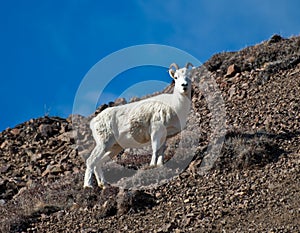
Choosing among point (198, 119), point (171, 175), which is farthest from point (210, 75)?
point (171, 175)

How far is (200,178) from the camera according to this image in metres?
16.3

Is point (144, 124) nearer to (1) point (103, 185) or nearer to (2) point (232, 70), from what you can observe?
(1) point (103, 185)

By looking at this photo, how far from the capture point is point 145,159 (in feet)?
61.2

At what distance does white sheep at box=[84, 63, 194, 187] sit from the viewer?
56.5ft

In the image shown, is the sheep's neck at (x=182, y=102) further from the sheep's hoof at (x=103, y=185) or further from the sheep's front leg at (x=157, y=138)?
the sheep's hoof at (x=103, y=185)

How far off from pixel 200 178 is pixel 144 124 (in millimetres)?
2121

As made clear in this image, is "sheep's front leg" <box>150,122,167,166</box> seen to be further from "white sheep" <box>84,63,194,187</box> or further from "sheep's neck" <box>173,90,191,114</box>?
"sheep's neck" <box>173,90,191,114</box>

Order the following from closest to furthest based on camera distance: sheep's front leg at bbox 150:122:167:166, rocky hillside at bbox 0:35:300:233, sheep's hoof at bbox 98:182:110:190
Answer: rocky hillside at bbox 0:35:300:233 < sheep's hoof at bbox 98:182:110:190 < sheep's front leg at bbox 150:122:167:166

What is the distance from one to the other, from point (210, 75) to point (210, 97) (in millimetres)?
2299

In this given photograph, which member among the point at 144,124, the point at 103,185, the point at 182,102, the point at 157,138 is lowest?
the point at 103,185

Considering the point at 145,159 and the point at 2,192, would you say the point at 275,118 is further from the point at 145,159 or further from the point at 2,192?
the point at 2,192

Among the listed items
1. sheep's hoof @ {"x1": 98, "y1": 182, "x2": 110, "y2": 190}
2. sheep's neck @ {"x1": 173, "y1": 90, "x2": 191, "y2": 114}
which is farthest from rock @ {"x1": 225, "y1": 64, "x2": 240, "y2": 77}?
sheep's hoof @ {"x1": 98, "y1": 182, "x2": 110, "y2": 190}

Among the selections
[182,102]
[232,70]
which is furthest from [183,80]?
[232,70]

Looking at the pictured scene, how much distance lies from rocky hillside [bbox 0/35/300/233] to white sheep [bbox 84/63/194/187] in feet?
Answer: 2.85
